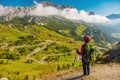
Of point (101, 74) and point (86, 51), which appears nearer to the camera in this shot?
point (86, 51)

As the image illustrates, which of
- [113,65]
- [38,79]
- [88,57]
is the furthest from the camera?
[113,65]

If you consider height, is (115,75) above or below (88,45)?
below

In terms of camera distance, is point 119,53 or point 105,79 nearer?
point 105,79

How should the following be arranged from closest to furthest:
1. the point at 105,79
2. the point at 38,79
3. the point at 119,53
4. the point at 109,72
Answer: the point at 105,79 → the point at 109,72 → the point at 38,79 → the point at 119,53

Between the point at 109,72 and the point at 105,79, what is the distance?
3581 millimetres

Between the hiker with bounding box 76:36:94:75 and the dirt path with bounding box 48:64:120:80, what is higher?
the hiker with bounding box 76:36:94:75

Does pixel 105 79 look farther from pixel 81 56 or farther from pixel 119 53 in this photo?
pixel 119 53

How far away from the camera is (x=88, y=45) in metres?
28.5

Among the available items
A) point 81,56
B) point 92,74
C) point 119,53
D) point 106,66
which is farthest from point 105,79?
point 119,53

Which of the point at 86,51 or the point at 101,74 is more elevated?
the point at 86,51

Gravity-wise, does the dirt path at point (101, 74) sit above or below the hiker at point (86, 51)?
below

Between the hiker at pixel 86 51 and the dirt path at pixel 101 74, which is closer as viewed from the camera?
the hiker at pixel 86 51

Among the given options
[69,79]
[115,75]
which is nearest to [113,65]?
[115,75]

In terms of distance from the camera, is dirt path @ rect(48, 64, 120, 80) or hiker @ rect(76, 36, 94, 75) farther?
dirt path @ rect(48, 64, 120, 80)
